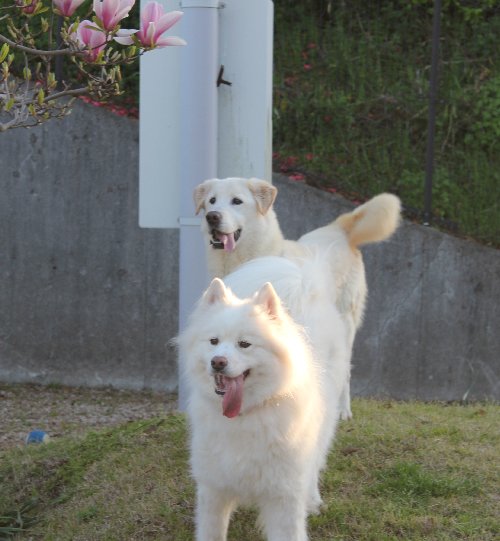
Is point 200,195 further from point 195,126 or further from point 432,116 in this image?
point 432,116

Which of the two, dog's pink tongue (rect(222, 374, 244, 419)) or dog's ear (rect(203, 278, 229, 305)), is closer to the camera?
dog's pink tongue (rect(222, 374, 244, 419))

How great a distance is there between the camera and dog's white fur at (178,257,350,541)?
153 inches

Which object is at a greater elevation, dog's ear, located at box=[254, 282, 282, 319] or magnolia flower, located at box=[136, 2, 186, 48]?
magnolia flower, located at box=[136, 2, 186, 48]

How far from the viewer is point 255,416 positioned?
13.1ft

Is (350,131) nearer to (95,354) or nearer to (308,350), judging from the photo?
(95,354)

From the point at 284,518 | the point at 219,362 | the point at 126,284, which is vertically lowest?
the point at 126,284

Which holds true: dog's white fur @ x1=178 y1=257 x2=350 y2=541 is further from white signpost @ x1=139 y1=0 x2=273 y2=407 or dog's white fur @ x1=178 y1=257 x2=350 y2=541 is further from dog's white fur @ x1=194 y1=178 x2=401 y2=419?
white signpost @ x1=139 y1=0 x2=273 y2=407

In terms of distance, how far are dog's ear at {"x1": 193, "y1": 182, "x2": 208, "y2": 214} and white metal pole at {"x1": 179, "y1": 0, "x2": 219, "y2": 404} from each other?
0.29 ft

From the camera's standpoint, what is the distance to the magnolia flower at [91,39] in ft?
11.5

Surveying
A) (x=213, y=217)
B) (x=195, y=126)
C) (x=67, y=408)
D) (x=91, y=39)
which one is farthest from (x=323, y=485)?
(x=67, y=408)

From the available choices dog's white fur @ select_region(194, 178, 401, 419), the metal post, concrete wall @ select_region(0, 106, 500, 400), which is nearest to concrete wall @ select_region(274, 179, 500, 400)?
concrete wall @ select_region(0, 106, 500, 400)

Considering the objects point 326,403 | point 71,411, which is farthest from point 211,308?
point 71,411

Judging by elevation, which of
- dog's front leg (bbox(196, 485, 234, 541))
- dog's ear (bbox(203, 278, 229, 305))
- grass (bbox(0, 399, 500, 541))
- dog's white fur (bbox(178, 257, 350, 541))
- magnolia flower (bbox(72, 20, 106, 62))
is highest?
magnolia flower (bbox(72, 20, 106, 62))

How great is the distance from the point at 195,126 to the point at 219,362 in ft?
8.20
